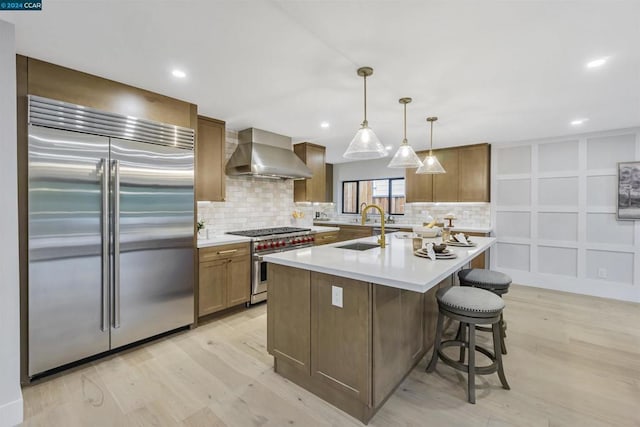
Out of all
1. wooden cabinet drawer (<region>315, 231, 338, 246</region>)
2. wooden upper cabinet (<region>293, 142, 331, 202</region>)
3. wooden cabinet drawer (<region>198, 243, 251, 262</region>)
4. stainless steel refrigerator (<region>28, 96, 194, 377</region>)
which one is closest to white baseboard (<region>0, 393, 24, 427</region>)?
stainless steel refrigerator (<region>28, 96, 194, 377</region>)

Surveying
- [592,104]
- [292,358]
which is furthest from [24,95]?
[592,104]

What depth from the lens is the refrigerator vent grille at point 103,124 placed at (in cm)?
213

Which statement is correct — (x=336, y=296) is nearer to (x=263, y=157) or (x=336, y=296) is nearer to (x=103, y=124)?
(x=103, y=124)

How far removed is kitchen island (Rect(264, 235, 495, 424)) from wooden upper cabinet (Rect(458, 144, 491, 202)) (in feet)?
10.2

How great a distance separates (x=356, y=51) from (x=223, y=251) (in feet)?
8.07

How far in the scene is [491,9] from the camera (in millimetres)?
1597

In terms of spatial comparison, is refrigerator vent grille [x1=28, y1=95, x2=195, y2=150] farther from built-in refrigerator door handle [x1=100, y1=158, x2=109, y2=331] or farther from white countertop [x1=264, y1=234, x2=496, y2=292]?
white countertop [x1=264, y1=234, x2=496, y2=292]

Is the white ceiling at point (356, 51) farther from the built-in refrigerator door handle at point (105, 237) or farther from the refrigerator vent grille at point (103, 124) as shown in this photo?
the built-in refrigerator door handle at point (105, 237)

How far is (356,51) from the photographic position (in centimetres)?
201

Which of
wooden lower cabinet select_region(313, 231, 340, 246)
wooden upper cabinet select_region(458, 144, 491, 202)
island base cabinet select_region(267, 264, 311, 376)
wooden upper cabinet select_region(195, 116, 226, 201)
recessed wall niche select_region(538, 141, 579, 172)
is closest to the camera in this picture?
island base cabinet select_region(267, 264, 311, 376)

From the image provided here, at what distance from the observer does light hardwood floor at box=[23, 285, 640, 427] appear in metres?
1.80

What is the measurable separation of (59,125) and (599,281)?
6.53 m

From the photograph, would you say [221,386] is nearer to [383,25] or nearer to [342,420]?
[342,420]

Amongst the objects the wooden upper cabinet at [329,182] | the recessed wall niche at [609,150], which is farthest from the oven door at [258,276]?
the recessed wall niche at [609,150]
